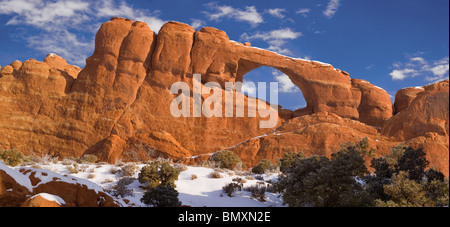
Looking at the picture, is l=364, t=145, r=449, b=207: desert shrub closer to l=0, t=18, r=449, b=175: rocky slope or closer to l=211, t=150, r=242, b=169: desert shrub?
l=211, t=150, r=242, b=169: desert shrub

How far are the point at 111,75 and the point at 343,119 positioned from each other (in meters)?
21.4

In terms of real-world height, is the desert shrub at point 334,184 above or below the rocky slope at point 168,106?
below

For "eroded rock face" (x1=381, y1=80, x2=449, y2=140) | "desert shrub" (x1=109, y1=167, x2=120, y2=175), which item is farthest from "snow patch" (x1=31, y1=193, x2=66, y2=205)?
"eroded rock face" (x1=381, y1=80, x2=449, y2=140)

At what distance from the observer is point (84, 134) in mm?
32438

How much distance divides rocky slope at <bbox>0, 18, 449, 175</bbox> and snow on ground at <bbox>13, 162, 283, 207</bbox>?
36.8ft

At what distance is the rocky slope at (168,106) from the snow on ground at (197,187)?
11230 millimetres

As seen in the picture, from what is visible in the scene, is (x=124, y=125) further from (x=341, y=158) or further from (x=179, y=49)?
(x=341, y=158)

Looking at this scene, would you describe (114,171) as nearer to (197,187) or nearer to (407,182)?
(197,187)

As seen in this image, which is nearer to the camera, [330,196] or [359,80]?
[330,196]

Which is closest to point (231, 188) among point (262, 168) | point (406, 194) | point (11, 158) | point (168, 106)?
point (406, 194)

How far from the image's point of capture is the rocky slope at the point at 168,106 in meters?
31.2

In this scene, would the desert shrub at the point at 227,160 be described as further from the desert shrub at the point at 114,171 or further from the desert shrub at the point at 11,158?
the desert shrub at the point at 11,158

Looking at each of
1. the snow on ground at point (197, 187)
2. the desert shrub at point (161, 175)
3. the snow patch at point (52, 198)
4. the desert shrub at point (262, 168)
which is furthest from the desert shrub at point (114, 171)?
the snow patch at point (52, 198)

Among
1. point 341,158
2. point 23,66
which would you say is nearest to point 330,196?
point 341,158
